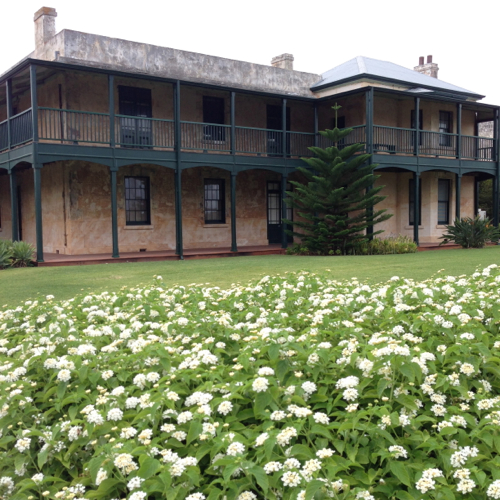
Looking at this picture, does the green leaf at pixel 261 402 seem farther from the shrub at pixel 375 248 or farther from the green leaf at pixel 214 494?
the shrub at pixel 375 248

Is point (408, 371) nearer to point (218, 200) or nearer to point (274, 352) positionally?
point (274, 352)

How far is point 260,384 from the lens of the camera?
2969 millimetres

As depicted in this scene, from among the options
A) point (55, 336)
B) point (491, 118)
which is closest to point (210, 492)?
point (55, 336)

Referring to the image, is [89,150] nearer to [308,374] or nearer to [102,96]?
[102,96]

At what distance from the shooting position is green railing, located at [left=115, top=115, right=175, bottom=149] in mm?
17534

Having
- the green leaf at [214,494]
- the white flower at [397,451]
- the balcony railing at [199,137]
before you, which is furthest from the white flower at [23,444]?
the balcony railing at [199,137]

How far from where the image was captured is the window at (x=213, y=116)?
20.2 meters

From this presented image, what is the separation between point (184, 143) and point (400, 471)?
17.8 metres

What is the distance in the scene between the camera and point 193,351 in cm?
390

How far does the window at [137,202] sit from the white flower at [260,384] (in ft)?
53.8

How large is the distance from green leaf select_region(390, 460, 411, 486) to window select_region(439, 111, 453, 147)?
23.6 metres

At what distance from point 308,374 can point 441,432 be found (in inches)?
35.8

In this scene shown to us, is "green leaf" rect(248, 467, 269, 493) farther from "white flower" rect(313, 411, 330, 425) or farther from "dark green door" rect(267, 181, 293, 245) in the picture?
"dark green door" rect(267, 181, 293, 245)

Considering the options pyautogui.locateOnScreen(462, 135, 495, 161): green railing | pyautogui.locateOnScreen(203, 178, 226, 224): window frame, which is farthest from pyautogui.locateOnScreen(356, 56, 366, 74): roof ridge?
pyautogui.locateOnScreen(203, 178, 226, 224): window frame
